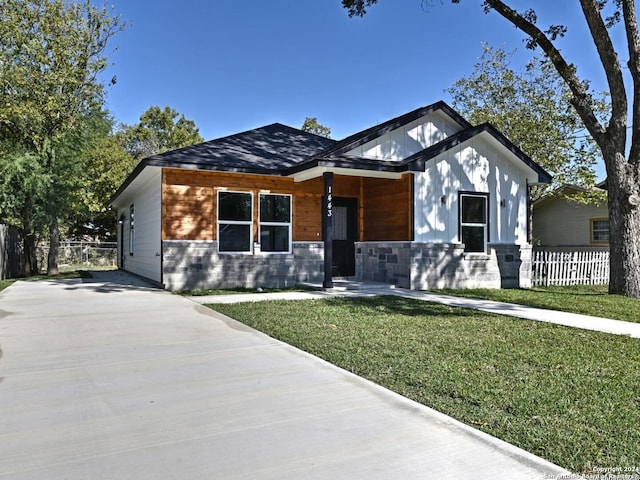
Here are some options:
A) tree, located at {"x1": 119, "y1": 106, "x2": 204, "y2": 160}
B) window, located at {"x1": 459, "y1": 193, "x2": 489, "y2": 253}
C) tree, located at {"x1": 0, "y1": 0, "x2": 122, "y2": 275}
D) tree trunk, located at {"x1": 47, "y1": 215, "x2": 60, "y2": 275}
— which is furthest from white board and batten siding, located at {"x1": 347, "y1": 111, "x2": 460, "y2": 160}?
tree, located at {"x1": 119, "y1": 106, "x2": 204, "y2": 160}

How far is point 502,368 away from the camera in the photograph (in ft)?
13.6

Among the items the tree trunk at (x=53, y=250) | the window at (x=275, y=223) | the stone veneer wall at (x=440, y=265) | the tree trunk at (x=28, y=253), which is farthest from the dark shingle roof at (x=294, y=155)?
the tree trunk at (x=28, y=253)

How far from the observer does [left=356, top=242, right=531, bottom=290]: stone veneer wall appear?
10.9m

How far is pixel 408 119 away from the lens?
11.4 meters

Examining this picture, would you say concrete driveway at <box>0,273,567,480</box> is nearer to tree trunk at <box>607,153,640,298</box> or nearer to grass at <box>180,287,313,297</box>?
grass at <box>180,287,313,297</box>

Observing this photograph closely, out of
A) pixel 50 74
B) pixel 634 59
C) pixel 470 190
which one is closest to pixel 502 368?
pixel 470 190

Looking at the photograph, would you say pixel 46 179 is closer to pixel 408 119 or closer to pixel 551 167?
pixel 408 119

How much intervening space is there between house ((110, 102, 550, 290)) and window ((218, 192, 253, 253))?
2 cm

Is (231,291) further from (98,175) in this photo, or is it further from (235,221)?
(98,175)

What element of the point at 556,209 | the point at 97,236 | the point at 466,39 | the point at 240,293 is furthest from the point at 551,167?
the point at 97,236

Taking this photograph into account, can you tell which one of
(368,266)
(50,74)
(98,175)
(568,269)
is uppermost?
(50,74)

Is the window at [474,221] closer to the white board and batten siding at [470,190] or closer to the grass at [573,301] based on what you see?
the white board and batten siding at [470,190]

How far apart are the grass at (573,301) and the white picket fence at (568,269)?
2177 millimetres

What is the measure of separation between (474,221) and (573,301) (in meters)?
3.28
